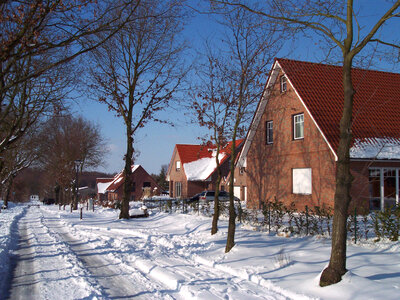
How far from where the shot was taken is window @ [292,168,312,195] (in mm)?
19922

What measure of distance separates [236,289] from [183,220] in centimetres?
1196

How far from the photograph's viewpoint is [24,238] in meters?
15.2

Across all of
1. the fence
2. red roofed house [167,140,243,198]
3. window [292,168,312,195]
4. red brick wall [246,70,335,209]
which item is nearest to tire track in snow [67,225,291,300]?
the fence

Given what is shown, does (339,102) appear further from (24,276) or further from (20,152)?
(20,152)

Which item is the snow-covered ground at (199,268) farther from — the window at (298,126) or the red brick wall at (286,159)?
the window at (298,126)

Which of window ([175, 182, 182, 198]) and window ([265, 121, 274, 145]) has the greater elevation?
window ([265, 121, 274, 145])

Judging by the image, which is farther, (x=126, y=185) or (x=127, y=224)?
(x=126, y=185)

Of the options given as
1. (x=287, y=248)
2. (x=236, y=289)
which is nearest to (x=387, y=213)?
(x=287, y=248)

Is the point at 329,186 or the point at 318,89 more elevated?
the point at 318,89

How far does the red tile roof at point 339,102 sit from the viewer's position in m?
18.7

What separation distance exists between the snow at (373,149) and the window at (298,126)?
3261mm

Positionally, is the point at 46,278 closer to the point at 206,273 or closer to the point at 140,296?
the point at 140,296

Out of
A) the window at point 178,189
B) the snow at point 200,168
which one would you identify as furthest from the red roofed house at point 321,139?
the window at point 178,189

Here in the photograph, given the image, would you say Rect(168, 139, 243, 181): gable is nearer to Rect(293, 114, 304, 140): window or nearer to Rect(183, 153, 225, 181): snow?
Rect(183, 153, 225, 181): snow
